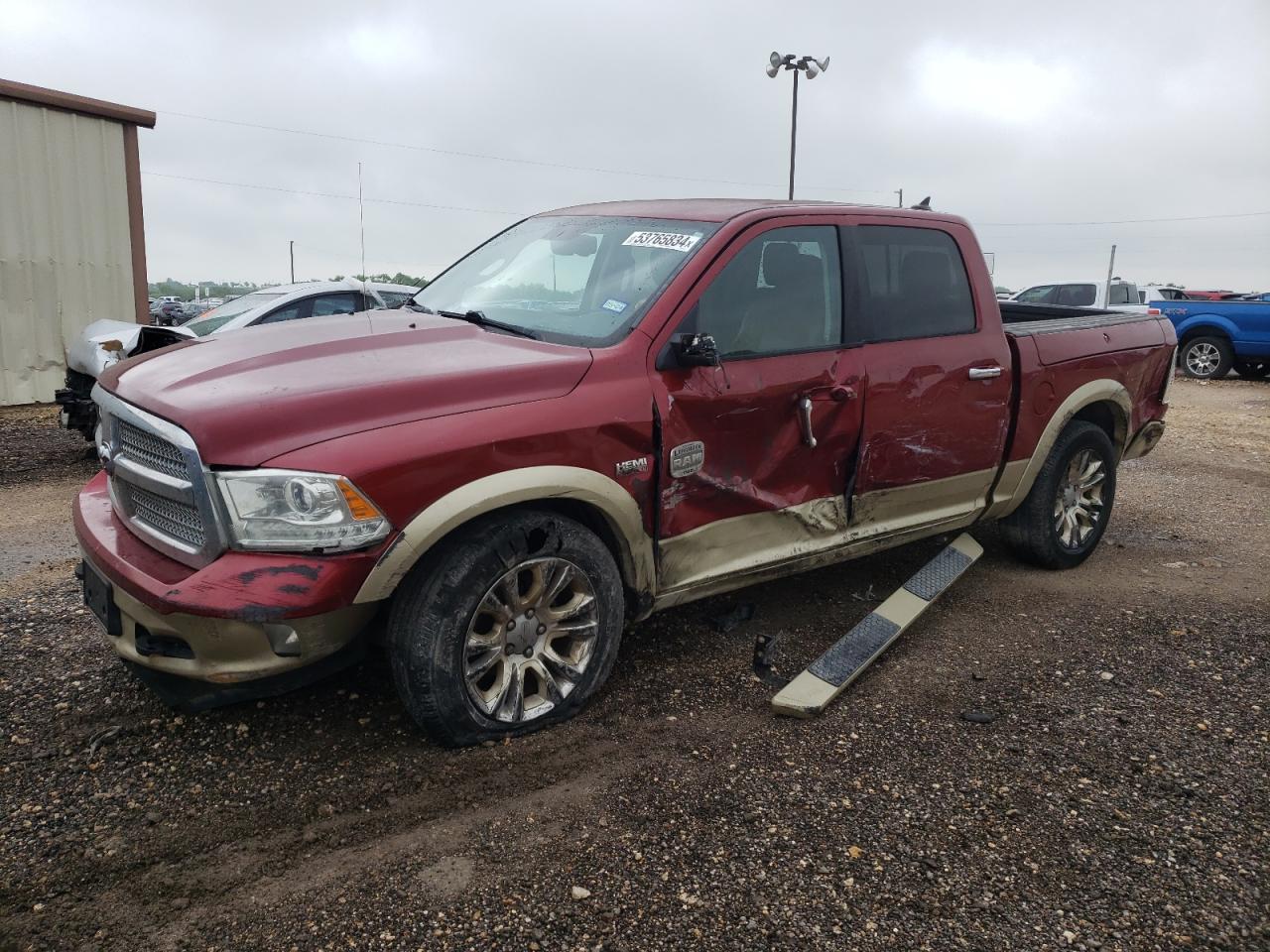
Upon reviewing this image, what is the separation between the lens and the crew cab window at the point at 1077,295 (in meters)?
17.9

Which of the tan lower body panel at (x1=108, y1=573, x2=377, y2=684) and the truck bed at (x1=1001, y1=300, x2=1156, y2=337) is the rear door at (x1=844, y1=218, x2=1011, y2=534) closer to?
the truck bed at (x1=1001, y1=300, x2=1156, y2=337)

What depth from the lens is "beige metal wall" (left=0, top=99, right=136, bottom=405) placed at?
1051 cm

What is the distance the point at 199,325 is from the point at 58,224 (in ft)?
12.4

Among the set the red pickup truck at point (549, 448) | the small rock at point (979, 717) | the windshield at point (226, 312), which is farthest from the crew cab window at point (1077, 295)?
the small rock at point (979, 717)

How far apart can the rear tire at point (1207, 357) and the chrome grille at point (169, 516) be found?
17777mm

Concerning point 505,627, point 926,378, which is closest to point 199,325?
point 505,627

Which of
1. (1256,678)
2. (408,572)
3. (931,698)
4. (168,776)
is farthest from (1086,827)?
(168,776)

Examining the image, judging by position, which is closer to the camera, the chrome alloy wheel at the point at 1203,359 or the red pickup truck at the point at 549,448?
the red pickup truck at the point at 549,448

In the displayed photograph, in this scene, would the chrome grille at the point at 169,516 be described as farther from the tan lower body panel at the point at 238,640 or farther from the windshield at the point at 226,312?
the windshield at the point at 226,312

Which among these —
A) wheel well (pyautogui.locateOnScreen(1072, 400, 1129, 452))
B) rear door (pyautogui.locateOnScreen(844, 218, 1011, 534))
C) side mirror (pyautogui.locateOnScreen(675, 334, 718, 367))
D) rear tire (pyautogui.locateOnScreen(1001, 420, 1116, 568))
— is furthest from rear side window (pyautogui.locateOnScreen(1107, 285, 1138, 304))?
side mirror (pyautogui.locateOnScreen(675, 334, 718, 367))

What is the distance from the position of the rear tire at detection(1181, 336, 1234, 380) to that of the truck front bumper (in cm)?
1749

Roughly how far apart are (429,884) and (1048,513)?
12.6 feet

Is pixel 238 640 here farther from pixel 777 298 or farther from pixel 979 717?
pixel 979 717

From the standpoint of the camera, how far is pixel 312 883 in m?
2.54
